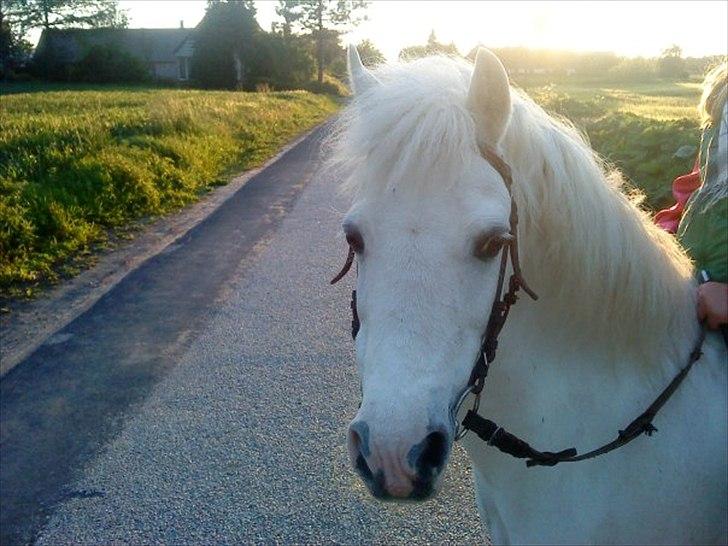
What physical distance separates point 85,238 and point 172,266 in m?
1.64

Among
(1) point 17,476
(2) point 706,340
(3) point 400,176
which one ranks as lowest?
(1) point 17,476

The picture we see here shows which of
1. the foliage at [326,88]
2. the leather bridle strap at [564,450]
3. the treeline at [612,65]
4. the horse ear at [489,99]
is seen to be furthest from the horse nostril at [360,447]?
the foliage at [326,88]

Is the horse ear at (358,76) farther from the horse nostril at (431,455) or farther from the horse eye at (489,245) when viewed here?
the horse nostril at (431,455)

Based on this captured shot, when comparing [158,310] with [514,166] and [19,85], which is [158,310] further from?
[19,85]

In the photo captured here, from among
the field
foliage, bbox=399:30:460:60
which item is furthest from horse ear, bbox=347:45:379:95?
the field

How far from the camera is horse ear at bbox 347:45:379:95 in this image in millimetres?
1949

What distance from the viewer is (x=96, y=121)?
56.4 feet

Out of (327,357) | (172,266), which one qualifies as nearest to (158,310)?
(172,266)

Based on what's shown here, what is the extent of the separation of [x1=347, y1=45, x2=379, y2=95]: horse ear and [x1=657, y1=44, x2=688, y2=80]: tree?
4405 centimetres

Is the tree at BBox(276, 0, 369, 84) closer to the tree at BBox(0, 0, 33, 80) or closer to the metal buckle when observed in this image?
the tree at BBox(0, 0, 33, 80)

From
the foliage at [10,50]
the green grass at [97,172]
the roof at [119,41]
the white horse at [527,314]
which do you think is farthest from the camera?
the roof at [119,41]

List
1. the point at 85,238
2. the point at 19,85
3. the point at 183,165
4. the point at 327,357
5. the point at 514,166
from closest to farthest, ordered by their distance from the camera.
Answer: the point at 514,166 → the point at 327,357 → the point at 85,238 → the point at 183,165 → the point at 19,85

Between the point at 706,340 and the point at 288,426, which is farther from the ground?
the point at 706,340

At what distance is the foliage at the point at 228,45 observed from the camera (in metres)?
52.5
